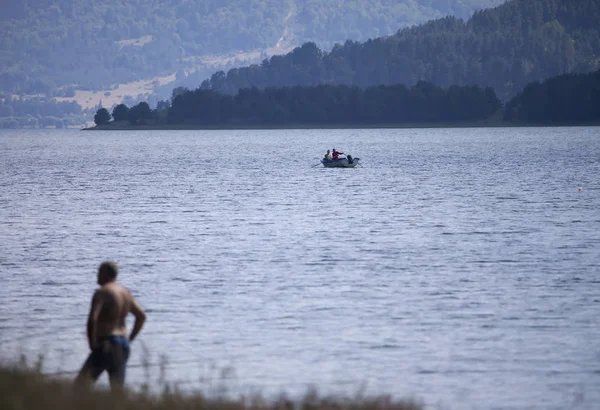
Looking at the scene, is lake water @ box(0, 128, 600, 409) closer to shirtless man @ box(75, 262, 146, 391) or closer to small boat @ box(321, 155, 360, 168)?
shirtless man @ box(75, 262, 146, 391)

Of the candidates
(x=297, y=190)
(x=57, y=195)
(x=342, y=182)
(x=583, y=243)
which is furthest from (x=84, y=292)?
(x=342, y=182)

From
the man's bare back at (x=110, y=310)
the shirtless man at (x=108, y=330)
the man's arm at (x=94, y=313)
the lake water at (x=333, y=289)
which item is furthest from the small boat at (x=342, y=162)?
the man's arm at (x=94, y=313)

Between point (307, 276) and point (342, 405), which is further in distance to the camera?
point (307, 276)

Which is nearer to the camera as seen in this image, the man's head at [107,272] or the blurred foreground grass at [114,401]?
the blurred foreground grass at [114,401]

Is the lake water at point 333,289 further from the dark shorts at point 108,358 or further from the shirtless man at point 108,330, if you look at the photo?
the shirtless man at point 108,330

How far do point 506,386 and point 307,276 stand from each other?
17.0m

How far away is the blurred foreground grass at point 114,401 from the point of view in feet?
57.0

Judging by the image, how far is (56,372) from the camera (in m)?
25.3

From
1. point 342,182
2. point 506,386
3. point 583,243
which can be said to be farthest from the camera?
point 342,182

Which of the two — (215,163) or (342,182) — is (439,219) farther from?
(215,163)

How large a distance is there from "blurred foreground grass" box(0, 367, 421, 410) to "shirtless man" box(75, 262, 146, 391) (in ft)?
1.62

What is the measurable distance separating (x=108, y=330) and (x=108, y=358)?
0.57 m

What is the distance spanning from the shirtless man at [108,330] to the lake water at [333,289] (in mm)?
1016

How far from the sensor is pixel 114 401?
59.2 ft
